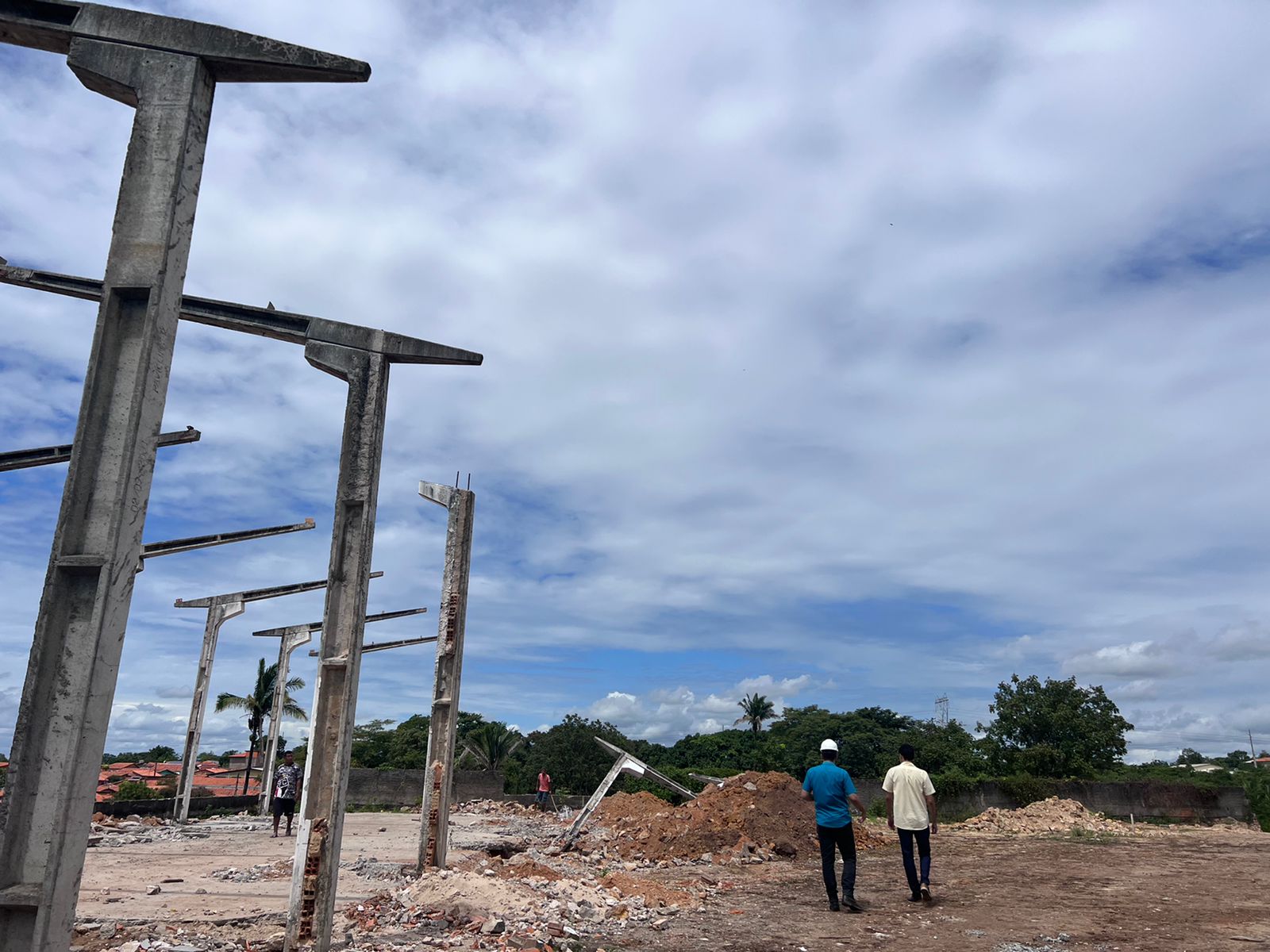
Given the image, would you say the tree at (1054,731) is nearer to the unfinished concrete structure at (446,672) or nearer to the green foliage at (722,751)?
the green foliage at (722,751)

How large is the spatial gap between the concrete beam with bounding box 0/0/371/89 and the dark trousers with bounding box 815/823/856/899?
8495 millimetres

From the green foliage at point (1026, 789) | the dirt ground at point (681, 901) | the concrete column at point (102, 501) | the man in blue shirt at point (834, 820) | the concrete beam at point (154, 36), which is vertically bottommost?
the dirt ground at point (681, 901)

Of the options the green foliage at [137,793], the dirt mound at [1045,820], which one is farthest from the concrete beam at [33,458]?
the dirt mound at [1045,820]

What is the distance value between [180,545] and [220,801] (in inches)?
412

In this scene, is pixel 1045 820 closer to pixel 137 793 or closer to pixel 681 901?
pixel 681 901

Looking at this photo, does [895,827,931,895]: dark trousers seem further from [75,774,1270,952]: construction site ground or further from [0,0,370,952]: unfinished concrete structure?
[0,0,370,952]: unfinished concrete structure

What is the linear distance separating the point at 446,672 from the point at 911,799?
6.14 m

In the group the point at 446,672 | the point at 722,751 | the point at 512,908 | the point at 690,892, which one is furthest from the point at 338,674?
the point at 722,751

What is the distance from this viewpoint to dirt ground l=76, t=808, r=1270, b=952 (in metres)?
7.29

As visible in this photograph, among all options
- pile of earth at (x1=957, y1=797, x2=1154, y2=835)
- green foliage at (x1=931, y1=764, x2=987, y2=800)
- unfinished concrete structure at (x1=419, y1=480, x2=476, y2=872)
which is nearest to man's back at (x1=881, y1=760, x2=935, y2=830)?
unfinished concrete structure at (x1=419, y1=480, x2=476, y2=872)

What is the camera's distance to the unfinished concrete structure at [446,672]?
35.8ft

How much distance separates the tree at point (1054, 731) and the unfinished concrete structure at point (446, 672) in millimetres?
29642

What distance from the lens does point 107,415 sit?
15.4ft

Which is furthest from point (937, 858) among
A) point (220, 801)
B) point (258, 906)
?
point (220, 801)
